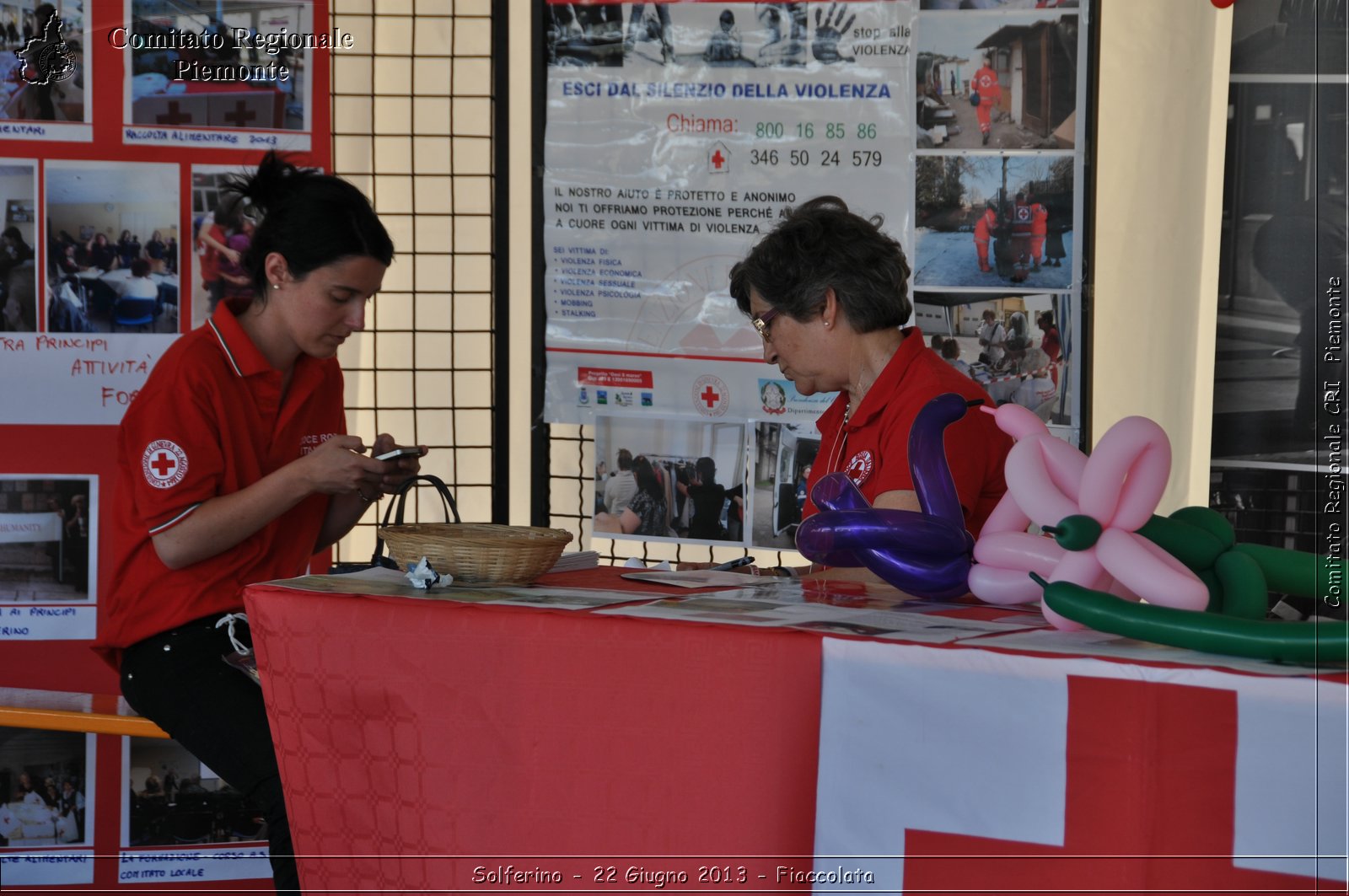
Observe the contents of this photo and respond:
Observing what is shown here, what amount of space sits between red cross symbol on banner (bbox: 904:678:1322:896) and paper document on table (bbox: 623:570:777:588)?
0.56 metres

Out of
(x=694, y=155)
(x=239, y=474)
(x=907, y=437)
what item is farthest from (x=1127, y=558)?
(x=694, y=155)

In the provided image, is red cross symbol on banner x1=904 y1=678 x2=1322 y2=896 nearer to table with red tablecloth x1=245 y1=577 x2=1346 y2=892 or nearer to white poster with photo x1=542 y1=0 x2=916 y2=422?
table with red tablecloth x1=245 y1=577 x2=1346 y2=892

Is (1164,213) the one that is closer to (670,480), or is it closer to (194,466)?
(670,480)

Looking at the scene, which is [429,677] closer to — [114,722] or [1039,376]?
[114,722]

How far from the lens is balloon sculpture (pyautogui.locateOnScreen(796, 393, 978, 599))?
60.6 inches

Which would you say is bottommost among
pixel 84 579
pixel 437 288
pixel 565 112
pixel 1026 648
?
pixel 84 579

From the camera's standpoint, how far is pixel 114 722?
2.26 metres

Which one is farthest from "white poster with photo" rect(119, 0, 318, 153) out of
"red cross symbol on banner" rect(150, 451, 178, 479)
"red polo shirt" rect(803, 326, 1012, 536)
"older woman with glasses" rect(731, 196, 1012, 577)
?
"red polo shirt" rect(803, 326, 1012, 536)

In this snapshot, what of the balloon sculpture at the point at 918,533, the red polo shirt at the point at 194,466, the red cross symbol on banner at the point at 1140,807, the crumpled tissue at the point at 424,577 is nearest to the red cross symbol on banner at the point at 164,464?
the red polo shirt at the point at 194,466

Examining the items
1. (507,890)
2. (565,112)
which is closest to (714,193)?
(565,112)

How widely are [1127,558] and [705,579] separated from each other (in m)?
0.63

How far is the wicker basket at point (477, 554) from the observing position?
1649 mm

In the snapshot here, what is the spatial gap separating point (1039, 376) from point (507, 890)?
1.74 metres

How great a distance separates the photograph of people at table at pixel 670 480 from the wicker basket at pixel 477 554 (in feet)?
3.80
